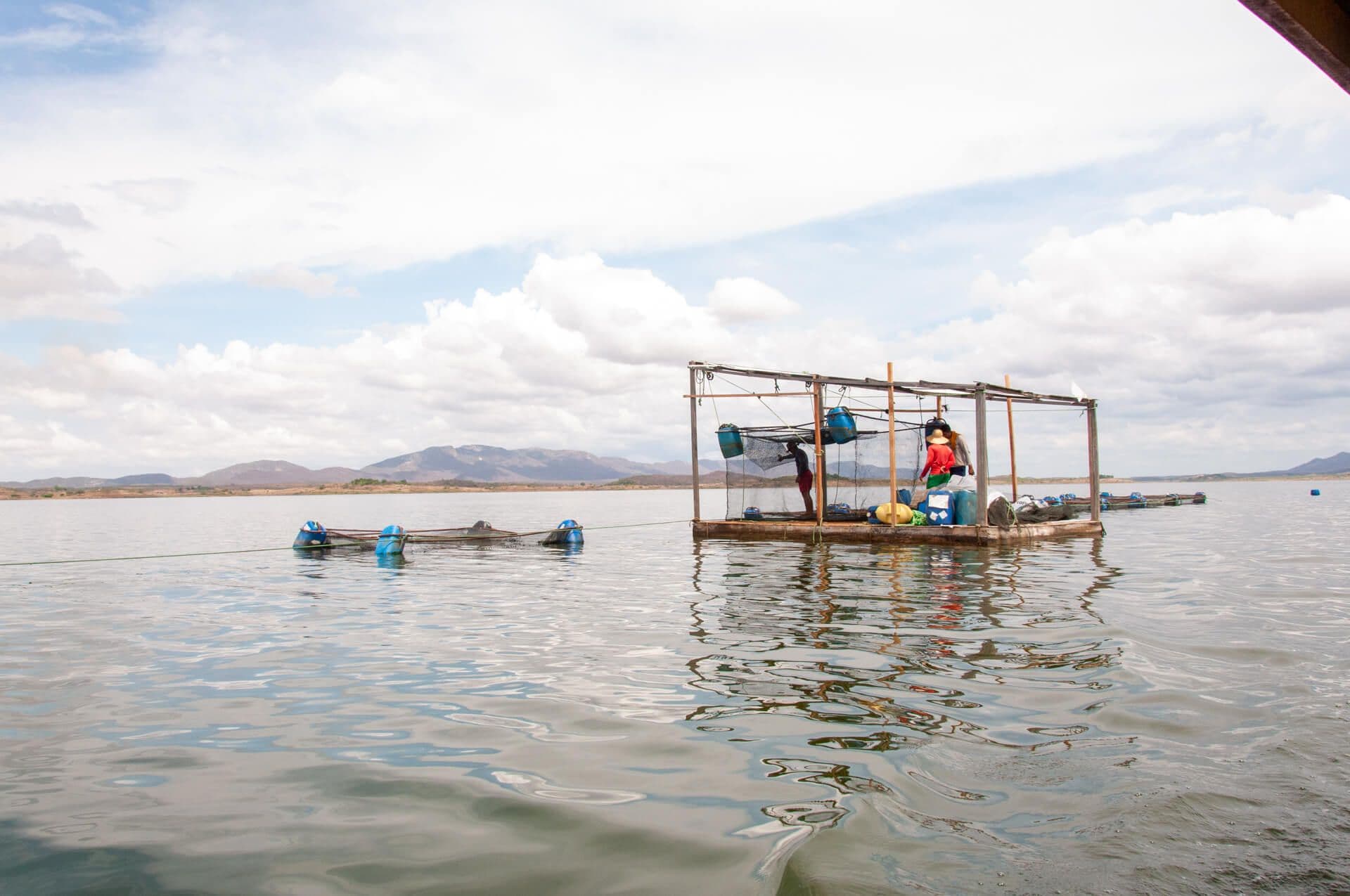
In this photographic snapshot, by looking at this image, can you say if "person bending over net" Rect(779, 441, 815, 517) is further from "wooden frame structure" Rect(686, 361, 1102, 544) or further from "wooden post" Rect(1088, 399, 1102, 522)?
"wooden post" Rect(1088, 399, 1102, 522)

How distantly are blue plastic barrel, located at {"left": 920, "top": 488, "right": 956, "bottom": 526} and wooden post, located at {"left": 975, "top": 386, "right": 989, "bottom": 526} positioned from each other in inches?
26.1

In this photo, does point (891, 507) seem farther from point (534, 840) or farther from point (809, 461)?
point (534, 840)

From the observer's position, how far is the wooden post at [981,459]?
19609 mm

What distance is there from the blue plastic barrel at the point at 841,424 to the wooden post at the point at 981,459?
328 cm

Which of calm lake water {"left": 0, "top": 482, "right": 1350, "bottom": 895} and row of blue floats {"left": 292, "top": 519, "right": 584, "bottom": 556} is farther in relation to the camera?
row of blue floats {"left": 292, "top": 519, "right": 584, "bottom": 556}

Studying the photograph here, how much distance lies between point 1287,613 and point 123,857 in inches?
495

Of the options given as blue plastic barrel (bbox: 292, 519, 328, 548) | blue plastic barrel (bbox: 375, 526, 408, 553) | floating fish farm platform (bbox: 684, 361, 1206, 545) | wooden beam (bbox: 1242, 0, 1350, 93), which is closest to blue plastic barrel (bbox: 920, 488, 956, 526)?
floating fish farm platform (bbox: 684, 361, 1206, 545)

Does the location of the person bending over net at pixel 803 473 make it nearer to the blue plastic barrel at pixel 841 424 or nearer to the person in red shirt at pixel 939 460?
the blue plastic barrel at pixel 841 424

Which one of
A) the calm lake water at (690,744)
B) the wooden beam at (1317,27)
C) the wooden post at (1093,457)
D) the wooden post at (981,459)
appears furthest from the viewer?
the wooden post at (1093,457)

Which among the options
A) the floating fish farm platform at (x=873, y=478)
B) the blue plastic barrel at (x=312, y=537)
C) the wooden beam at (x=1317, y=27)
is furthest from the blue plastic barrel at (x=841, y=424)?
the wooden beam at (x=1317, y=27)

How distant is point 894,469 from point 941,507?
1497 mm

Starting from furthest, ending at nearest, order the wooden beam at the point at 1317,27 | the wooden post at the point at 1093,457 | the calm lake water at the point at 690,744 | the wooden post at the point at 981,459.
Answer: the wooden post at the point at 1093,457 → the wooden post at the point at 981,459 → the calm lake water at the point at 690,744 → the wooden beam at the point at 1317,27

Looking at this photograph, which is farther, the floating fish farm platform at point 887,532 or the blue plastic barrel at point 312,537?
the blue plastic barrel at point 312,537

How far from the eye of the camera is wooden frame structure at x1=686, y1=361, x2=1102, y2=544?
65.1 feet
